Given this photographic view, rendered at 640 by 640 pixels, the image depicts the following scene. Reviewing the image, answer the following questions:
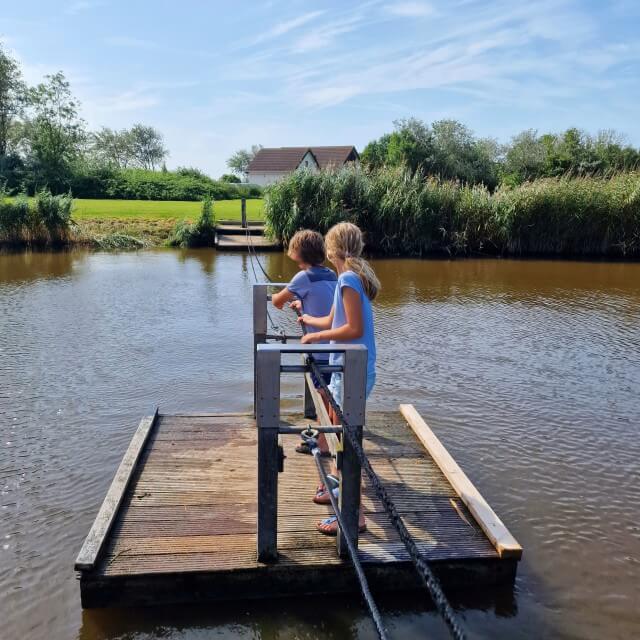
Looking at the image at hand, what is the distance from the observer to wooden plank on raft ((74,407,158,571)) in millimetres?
3748

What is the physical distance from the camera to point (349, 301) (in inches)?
152

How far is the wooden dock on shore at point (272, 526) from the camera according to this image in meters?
3.63

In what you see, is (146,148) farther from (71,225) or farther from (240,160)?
(71,225)

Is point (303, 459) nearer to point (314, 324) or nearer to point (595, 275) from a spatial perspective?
point (314, 324)

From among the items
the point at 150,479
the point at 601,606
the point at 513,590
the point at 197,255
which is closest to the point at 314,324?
the point at 150,479

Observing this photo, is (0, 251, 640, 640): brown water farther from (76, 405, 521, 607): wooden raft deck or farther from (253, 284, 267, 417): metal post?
(253, 284, 267, 417): metal post

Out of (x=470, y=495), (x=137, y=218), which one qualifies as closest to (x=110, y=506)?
(x=470, y=495)

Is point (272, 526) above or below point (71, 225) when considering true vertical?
below

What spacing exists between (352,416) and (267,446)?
0.52m

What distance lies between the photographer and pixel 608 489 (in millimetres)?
5699

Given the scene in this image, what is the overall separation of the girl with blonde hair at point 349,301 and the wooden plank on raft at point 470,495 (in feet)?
2.89

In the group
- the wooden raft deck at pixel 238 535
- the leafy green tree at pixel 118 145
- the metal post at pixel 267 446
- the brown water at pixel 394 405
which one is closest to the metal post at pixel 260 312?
the wooden raft deck at pixel 238 535

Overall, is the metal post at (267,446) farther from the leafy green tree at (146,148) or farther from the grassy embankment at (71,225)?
the leafy green tree at (146,148)

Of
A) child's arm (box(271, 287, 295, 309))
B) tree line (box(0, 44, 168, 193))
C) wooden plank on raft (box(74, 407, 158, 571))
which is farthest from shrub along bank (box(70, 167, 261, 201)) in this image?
child's arm (box(271, 287, 295, 309))
